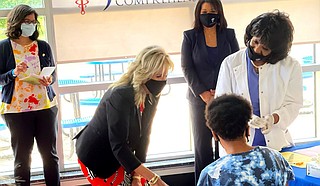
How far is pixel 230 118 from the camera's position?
5.32 ft

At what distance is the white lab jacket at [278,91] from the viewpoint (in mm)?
2234

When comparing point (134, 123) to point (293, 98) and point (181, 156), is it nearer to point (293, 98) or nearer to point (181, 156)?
point (293, 98)

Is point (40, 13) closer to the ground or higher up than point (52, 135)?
higher up

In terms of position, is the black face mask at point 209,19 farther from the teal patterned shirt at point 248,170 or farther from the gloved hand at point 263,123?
the teal patterned shirt at point 248,170

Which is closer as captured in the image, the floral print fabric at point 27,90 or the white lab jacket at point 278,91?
the white lab jacket at point 278,91

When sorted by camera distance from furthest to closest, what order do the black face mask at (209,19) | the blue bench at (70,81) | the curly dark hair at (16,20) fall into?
the blue bench at (70,81)
the black face mask at (209,19)
the curly dark hair at (16,20)

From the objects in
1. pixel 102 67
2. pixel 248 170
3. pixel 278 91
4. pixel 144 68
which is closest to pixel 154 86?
pixel 144 68

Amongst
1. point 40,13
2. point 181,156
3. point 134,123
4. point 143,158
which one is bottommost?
point 181,156

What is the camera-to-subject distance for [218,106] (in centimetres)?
166

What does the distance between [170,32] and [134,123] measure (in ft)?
4.66

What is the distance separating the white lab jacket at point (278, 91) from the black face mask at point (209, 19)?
799 millimetres

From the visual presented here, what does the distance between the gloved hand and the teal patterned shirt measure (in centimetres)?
50

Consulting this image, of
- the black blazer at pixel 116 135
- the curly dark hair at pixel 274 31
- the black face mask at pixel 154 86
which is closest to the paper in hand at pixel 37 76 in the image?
the black blazer at pixel 116 135

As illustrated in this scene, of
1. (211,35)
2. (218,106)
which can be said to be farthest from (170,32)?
(218,106)
